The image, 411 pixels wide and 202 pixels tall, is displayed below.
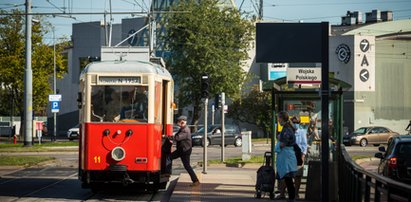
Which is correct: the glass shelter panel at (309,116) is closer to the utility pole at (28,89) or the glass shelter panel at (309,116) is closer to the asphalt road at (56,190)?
the asphalt road at (56,190)

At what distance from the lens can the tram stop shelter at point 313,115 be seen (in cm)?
1518

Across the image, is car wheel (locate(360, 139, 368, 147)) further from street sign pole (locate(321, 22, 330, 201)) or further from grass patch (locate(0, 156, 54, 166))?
street sign pole (locate(321, 22, 330, 201))

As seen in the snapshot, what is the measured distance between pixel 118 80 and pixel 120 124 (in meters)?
1.02

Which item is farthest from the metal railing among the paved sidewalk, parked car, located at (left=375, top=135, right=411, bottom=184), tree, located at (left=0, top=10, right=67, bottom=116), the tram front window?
tree, located at (left=0, top=10, right=67, bottom=116)

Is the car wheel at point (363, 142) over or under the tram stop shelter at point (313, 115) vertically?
under

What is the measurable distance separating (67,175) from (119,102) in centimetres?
760

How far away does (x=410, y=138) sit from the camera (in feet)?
55.6

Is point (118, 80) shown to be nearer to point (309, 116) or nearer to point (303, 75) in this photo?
point (303, 75)

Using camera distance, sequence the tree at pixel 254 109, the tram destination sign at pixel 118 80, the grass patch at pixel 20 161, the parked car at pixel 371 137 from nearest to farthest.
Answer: the tram destination sign at pixel 118 80 < the grass patch at pixel 20 161 < the parked car at pixel 371 137 < the tree at pixel 254 109

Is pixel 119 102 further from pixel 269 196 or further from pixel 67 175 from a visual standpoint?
pixel 67 175

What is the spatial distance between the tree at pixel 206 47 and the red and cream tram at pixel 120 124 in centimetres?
4007

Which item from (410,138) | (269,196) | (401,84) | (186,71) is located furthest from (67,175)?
(401,84)

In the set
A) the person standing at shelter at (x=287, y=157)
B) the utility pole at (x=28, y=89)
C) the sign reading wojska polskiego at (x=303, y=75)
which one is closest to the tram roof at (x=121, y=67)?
the sign reading wojska polskiego at (x=303, y=75)

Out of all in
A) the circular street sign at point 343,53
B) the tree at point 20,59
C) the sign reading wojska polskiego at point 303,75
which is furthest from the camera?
the circular street sign at point 343,53
